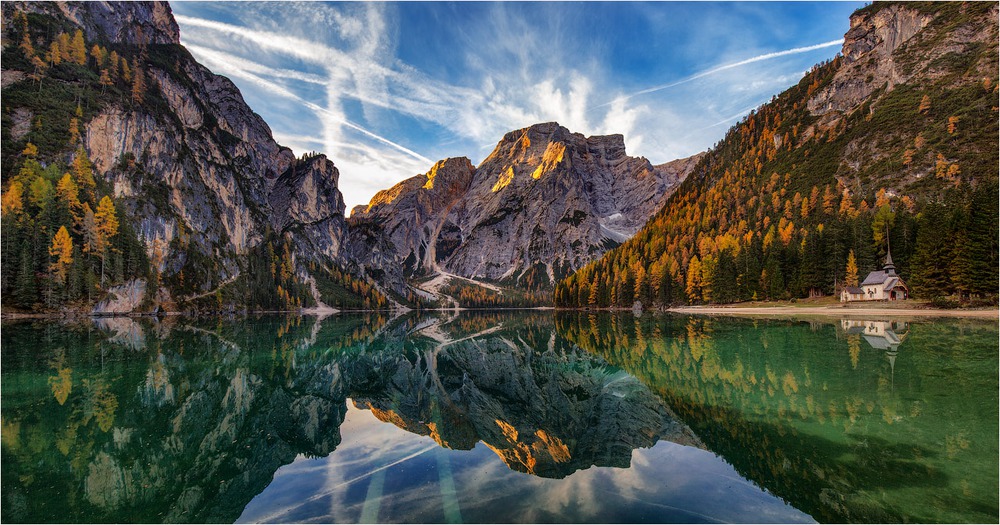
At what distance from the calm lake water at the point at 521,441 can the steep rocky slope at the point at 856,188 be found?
47.6 metres

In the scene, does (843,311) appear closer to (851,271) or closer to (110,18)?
(851,271)

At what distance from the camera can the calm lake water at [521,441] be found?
10016 millimetres

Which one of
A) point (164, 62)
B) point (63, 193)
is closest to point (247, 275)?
point (63, 193)

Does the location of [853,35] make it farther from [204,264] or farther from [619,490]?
[204,264]

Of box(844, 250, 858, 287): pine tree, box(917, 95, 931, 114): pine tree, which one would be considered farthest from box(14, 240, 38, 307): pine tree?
box(917, 95, 931, 114): pine tree

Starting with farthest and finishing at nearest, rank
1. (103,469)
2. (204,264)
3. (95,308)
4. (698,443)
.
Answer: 1. (204,264)
2. (95,308)
3. (698,443)
4. (103,469)

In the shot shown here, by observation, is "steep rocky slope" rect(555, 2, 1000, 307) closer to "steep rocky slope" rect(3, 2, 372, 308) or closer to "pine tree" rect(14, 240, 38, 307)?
"steep rocky slope" rect(3, 2, 372, 308)

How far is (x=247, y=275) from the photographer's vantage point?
178 metres

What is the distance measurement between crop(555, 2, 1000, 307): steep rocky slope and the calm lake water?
47.6 meters

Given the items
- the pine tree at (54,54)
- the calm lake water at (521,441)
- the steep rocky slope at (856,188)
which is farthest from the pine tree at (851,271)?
the pine tree at (54,54)

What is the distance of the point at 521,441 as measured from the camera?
15727mm

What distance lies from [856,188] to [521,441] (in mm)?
142397

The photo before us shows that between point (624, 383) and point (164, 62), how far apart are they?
805 ft

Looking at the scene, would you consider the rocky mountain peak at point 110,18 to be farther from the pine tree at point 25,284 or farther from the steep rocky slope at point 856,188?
the steep rocky slope at point 856,188
